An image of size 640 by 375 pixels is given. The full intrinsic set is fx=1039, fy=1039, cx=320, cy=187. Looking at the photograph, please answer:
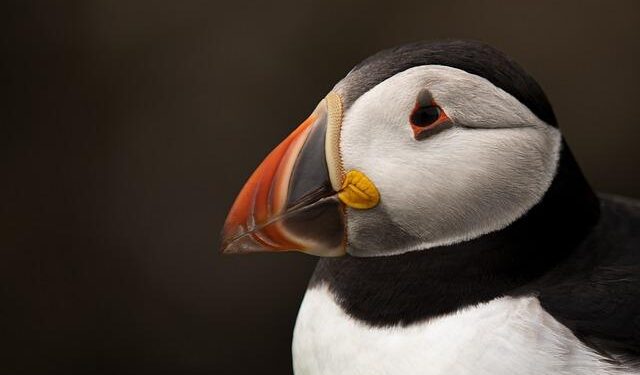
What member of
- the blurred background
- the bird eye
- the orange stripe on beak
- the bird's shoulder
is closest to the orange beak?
the orange stripe on beak

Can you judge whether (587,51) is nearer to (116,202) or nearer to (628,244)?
(116,202)

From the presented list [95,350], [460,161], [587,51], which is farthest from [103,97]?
[460,161]

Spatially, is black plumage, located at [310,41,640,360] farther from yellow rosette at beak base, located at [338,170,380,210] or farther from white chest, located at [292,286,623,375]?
yellow rosette at beak base, located at [338,170,380,210]

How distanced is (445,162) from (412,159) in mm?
52

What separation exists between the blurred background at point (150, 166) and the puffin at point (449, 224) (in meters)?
1.87

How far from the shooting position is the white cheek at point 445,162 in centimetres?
162

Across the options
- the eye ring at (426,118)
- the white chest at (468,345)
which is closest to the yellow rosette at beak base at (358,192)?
the eye ring at (426,118)

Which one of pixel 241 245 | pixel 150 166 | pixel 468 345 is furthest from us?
pixel 150 166

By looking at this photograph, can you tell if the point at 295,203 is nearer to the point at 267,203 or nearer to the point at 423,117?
the point at 267,203

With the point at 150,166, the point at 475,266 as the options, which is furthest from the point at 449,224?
the point at 150,166

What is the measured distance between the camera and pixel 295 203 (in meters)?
1.66

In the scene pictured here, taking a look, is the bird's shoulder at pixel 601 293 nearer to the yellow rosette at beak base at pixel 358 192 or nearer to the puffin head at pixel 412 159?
the puffin head at pixel 412 159

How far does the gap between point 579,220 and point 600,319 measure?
0.21 metres

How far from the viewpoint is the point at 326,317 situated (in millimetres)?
1775
